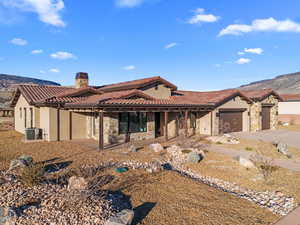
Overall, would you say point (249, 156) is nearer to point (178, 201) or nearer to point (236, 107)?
point (178, 201)

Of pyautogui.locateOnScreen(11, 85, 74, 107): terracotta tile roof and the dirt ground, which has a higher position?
pyautogui.locateOnScreen(11, 85, 74, 107): terracotta tile roof

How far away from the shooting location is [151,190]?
6199mm

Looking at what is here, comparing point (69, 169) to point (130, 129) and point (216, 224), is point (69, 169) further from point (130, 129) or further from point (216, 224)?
point (130, 129)

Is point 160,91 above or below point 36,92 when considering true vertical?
above

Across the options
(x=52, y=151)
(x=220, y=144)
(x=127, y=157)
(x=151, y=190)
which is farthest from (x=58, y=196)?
(x=220, y=144)

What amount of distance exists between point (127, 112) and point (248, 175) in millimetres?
8292

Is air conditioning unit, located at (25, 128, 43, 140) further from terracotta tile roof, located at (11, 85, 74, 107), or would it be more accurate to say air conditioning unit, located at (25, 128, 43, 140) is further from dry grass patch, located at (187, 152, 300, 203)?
dry grass patch, located at (187, 152, 300, 203)

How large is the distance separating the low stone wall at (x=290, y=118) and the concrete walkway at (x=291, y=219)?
30.3 metres

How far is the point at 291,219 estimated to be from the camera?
194 inches

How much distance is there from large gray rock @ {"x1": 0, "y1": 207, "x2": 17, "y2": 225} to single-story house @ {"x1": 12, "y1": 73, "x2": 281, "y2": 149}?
6.98m

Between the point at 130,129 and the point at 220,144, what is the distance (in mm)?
6185

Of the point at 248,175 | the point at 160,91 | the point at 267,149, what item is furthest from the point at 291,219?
the point at 160,91

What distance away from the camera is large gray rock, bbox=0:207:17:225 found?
4133mm

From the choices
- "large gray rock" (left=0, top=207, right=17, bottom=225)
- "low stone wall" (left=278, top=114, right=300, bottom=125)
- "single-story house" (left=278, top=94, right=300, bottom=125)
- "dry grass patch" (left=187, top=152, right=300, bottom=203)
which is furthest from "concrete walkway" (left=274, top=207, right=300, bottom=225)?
"single-story house" (left=278, top=94, right=300, bottom=125)
